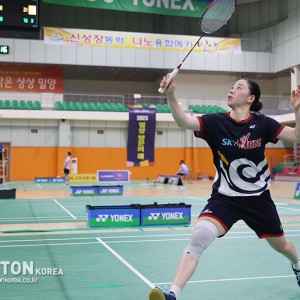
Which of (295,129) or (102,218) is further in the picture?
(102,218)

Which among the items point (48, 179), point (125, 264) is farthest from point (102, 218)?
point (48, 179)

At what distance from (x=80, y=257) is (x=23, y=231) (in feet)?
8.04

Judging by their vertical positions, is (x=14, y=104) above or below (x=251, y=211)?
above

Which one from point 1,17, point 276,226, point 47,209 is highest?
point 1,17

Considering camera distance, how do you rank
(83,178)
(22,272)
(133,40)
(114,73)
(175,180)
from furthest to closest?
(114,73), (133,40), (83,178), (175,180), (22,272)

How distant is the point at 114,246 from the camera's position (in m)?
6.32

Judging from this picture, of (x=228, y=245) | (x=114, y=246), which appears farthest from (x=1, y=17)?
(x=228, y=245)

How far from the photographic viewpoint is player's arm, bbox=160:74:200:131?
302 cm

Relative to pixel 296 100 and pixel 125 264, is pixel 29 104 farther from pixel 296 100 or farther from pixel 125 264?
pixel 296 100

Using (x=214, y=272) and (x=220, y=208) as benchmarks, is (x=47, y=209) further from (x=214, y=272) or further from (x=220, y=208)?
(x=220, y=208)

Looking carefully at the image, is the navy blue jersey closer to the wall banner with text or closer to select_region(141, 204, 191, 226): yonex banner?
select_region(141, 204, 191, 226): yonex banner

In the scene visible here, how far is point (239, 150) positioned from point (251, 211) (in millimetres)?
453

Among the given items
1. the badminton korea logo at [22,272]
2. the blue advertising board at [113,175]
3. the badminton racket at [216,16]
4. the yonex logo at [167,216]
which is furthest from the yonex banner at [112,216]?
the blue advertising board at [113,175]

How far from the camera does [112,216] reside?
818cm
